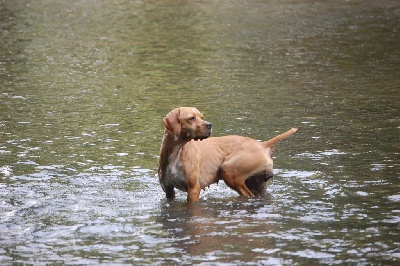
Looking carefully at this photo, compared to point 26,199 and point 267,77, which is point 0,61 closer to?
point 267,77

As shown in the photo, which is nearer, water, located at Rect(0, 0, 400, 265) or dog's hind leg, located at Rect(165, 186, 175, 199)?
water, located at Rect(0, 0, 400, 265)

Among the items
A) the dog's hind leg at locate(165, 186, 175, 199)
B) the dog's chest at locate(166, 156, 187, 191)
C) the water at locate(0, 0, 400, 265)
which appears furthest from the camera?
the dog's hind leg at locate(165, 186, 175, 199)

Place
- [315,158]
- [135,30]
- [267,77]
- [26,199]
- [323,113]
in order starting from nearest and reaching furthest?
[26,199]
[315,158]
[323,113]
[267,77]
[135,30]

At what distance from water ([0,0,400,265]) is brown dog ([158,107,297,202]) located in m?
0.24

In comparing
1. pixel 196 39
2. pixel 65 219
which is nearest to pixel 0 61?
pixel 196 39

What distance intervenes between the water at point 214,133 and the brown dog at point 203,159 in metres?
0.24

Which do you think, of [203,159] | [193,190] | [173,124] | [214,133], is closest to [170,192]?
[193,190]

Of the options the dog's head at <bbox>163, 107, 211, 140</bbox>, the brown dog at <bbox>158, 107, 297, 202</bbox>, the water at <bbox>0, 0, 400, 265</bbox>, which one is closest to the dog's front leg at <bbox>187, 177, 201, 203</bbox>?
the brown dog at <bbox>158, 107, 297, 202</bbox>

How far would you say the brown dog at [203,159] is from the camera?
991 cm

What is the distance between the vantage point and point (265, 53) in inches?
906

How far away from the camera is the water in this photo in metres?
8.73

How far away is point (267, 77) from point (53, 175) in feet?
29.2

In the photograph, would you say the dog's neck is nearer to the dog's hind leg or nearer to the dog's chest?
the dog's chest

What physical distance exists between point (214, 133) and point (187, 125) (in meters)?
4.12
